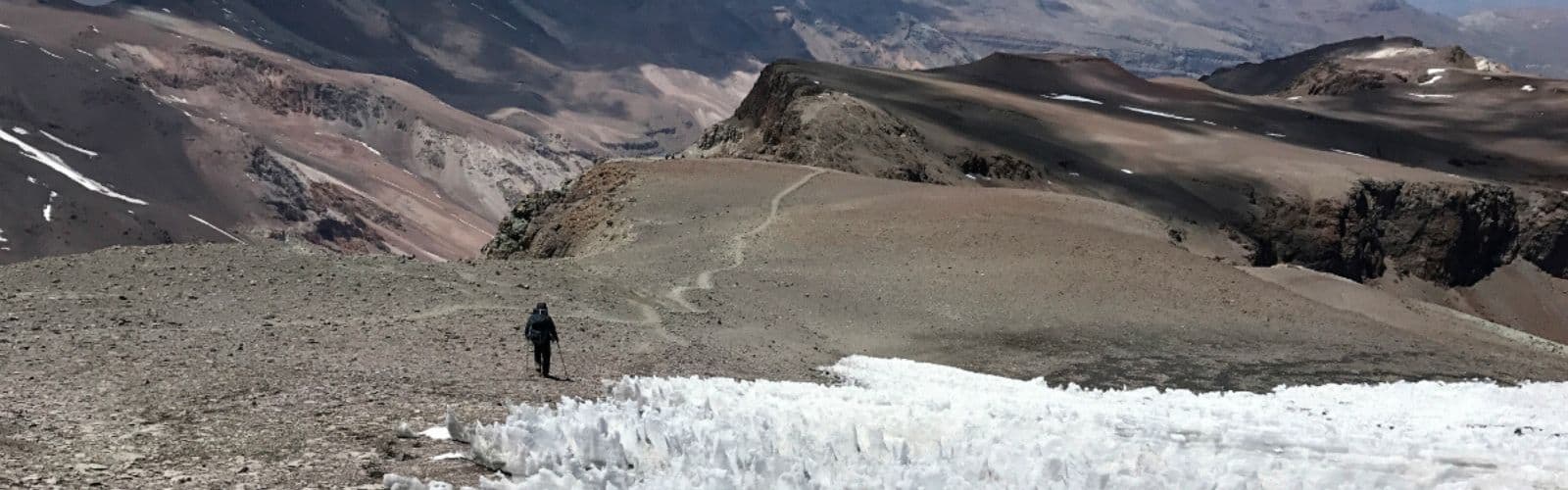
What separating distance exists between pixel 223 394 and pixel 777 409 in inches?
199

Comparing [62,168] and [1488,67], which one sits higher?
[1488,67]

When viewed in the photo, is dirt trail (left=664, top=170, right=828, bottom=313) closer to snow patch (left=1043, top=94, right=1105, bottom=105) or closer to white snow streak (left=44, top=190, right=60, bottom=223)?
snow patch (left=1043, top=94, right=1105, bottom=105)

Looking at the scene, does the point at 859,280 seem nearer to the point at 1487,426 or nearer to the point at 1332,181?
the point at 1487,426

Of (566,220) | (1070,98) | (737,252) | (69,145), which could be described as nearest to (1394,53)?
(1070,98)

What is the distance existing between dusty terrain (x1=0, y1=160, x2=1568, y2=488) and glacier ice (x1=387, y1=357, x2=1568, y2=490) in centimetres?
114

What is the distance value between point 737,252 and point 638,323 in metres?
8.50

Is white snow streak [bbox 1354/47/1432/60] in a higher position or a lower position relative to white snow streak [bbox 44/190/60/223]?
higher

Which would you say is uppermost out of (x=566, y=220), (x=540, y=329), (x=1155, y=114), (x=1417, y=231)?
(x=1155, y=114)

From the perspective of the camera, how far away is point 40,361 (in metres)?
14.3

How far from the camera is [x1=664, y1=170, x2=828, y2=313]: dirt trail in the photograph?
85.7 ft

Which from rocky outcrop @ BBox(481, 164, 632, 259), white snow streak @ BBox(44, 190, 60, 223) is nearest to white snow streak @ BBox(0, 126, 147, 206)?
white snow streak @ BBox(44, 190, 60, 223)

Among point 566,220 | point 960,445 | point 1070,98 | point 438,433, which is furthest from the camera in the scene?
point 1070,98

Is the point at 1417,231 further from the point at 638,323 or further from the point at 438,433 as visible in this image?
the point at 438,433

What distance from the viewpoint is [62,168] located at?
152250 mm
